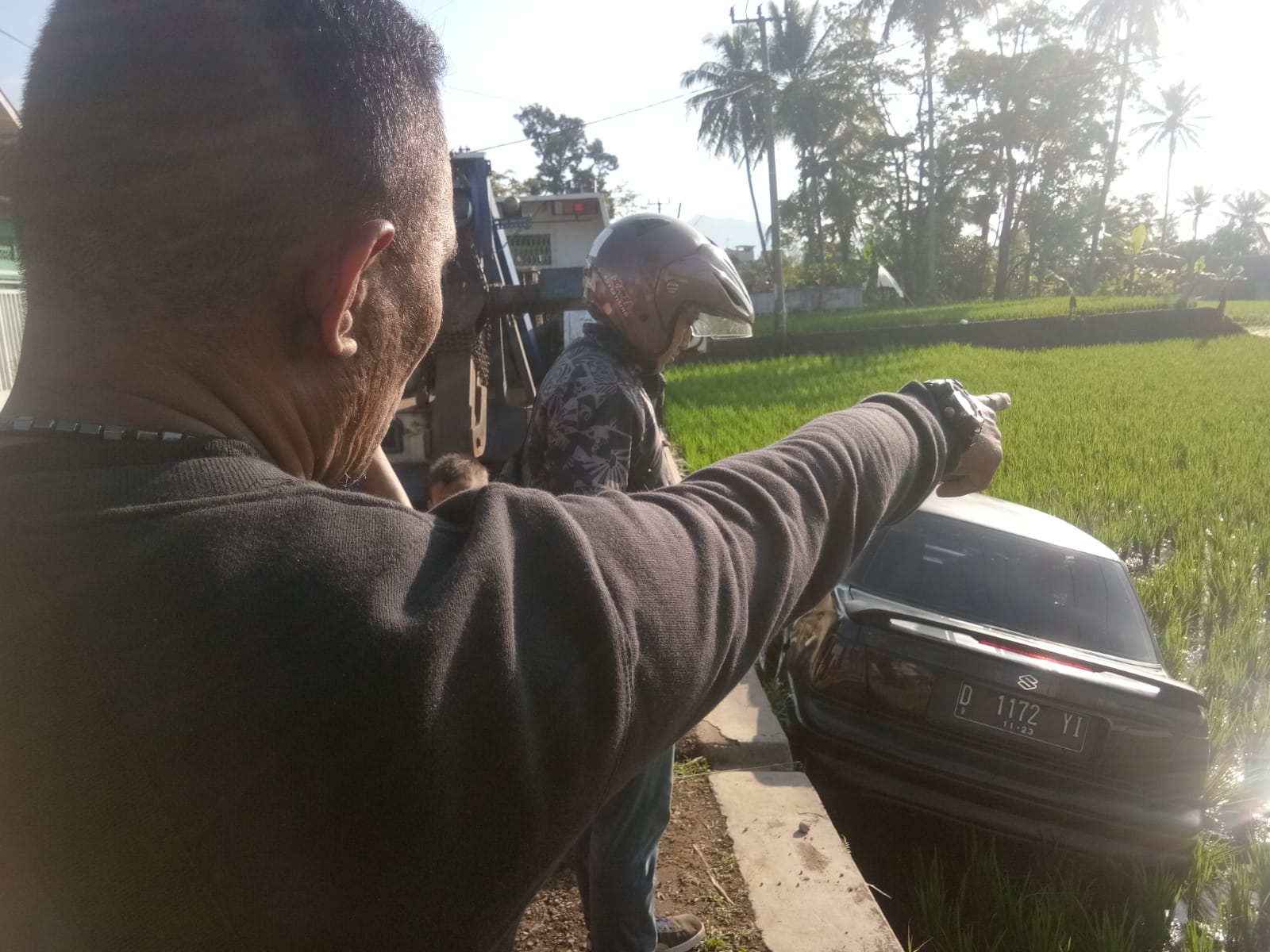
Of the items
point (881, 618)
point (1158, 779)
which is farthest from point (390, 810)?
point (1158, 779)

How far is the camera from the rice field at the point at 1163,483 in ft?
12.7

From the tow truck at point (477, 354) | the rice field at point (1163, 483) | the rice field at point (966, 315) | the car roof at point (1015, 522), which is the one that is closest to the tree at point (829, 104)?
the rice field at point (966, 315)

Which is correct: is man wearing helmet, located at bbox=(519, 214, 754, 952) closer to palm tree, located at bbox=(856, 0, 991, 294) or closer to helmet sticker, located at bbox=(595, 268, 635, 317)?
helmet sticker, located at bbox=(595, 268, 635, 317)

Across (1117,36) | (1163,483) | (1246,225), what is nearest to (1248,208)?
(1246,225)

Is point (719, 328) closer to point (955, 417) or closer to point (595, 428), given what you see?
point (595, 428)

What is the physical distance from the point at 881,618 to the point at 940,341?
21764 mm

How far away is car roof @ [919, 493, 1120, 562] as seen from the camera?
13.5 feet

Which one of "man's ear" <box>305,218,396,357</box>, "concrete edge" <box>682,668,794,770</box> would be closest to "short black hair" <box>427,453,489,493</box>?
"concrete edge" <box>682,668,794,770</box>

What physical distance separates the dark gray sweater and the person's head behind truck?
181 cm

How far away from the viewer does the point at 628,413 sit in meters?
2.43

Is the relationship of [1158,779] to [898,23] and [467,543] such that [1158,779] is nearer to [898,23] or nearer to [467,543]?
[467,543]

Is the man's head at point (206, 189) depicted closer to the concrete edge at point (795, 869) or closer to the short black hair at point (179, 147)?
the short black hair at point (179, 147)

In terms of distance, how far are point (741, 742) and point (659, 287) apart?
80.7 inches

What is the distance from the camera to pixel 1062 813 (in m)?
3.50
